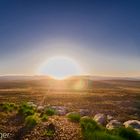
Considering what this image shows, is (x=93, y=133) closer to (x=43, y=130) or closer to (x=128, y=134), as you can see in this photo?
(x=128, y=134)

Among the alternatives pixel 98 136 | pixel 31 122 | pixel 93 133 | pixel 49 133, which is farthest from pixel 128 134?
pixel 31 122

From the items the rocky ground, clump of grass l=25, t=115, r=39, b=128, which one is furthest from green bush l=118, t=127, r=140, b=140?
clump of grass l=25, t=115, r=39, b=128

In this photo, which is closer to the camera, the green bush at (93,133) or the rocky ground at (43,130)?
the green bush at (93,133)

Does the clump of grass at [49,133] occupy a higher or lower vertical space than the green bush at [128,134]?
higher

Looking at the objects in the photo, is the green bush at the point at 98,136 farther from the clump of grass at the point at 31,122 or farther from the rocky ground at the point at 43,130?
the clump of grass at the point at 31,122

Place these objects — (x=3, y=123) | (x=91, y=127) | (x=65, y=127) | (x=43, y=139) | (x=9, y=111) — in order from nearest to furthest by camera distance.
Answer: (x=43, y=139) < (x=91, y=127) < (x=65, y=127) < (x=3, y=123) < (x=9, y=111)

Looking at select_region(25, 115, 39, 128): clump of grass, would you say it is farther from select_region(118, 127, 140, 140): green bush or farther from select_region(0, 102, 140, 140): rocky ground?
select_region(118, 127, 140, 140): green bush

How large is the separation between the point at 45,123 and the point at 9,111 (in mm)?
5927

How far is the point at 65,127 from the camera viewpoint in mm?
13039

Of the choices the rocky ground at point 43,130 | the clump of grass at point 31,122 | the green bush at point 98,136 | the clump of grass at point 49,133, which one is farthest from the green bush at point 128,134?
the clump of grass at point 31,122

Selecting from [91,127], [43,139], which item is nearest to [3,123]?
[43,139]

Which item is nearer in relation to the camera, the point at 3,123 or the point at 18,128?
the point at 18,128

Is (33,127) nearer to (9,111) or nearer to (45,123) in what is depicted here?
(45,123)

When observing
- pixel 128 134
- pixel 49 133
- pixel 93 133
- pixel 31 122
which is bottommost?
pixel 128 134
